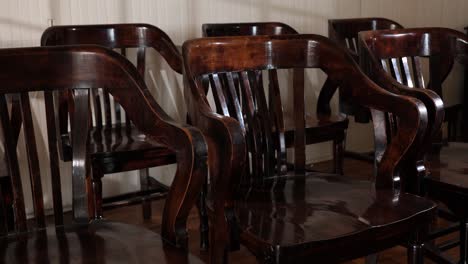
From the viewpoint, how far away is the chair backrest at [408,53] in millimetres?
1793

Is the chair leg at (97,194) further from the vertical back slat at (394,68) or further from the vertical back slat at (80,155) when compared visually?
the vertical back slat at (394,68)

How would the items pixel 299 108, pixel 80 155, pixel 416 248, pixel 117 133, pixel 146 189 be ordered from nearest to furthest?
1. pixel 80 155
2. pixel 416 248
3. pixel 299 108
4. pixel 117 133
5. pixel 146 189

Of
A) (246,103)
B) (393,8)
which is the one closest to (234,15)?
(393,8)

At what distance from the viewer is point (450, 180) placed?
1.68m

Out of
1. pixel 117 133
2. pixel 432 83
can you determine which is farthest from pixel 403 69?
pixel 117 133

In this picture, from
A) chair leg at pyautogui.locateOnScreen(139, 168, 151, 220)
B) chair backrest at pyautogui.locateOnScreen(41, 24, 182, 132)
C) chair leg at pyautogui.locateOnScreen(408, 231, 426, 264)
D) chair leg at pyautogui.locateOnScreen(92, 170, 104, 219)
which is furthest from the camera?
chair leg at pyautogui.locateOnScreen(139, 168, 151, 220)

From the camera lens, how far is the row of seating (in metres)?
1.24

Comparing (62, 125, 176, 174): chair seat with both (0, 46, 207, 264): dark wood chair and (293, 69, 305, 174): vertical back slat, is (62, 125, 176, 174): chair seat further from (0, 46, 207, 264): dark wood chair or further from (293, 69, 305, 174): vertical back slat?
(0, 46, 207, 264): dark wood chair

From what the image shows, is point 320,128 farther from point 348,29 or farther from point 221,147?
point 221,147

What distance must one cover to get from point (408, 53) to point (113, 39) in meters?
1.08

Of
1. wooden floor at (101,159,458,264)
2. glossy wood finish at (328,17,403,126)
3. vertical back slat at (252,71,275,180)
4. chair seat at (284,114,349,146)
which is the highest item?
glossy wood finish at (328,17,403,126)

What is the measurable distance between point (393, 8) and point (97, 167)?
2464 millimetres

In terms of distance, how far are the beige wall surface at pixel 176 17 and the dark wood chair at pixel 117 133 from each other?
1.41 feet

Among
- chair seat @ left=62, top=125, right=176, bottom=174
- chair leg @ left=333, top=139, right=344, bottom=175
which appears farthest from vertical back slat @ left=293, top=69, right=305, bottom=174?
chair leg @ left=333, top=139, right=344, bottom=175
